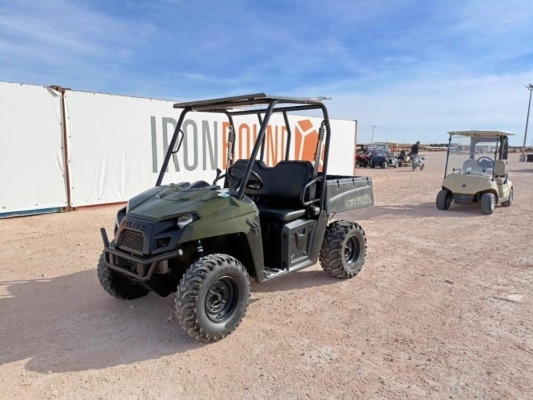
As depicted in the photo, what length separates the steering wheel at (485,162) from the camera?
30.7 feet

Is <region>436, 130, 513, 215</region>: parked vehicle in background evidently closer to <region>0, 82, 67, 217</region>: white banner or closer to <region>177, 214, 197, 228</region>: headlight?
<region>177, 214, 197, 228</region>: headlight

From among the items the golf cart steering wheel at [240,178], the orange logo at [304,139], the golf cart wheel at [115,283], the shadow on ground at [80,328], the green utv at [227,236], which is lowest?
the shadow on ground at [80,328]

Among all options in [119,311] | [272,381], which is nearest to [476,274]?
[272,381]

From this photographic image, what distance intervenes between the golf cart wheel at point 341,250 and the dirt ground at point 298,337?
0.53 feet

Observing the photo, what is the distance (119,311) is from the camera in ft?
11.7

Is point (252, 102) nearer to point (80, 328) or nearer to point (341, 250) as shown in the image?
point (341, 250)

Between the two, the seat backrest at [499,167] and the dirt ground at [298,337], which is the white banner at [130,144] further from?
the seat backrest at [499,167]

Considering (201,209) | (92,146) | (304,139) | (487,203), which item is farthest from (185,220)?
(304,139)

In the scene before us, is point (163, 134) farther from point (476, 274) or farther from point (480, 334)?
point (480, 334)

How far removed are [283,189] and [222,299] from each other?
148cm

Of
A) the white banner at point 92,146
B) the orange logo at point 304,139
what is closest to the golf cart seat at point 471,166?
the orange logo at point 304,139

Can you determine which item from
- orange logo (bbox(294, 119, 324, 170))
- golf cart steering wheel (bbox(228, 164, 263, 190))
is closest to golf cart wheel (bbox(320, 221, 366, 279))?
golf cart steering wheel (bbox(228, 164, 263, 190))

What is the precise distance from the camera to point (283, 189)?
165 inches

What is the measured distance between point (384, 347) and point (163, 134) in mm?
8214
